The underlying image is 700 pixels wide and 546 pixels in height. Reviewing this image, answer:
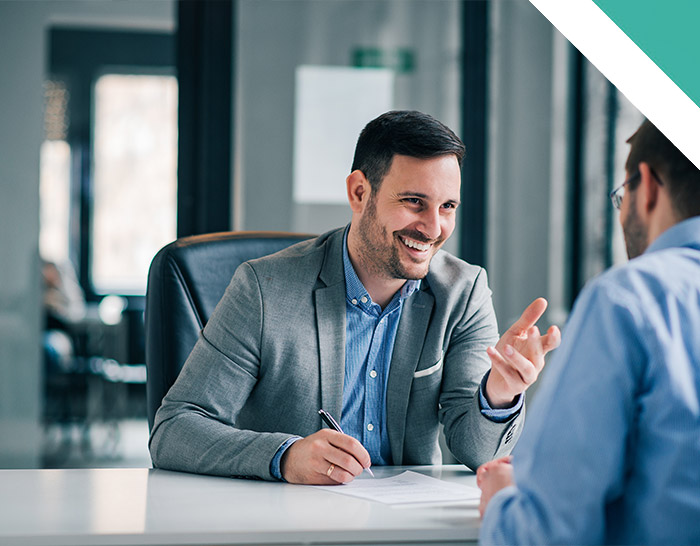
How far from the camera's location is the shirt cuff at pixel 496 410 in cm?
148

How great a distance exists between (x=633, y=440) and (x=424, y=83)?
263cm

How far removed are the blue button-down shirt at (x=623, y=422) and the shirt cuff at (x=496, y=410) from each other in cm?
61

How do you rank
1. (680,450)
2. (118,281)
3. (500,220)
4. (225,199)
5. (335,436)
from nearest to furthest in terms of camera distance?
(680,450) → (335,436) → (225,199) → (500,220) → (118,281)

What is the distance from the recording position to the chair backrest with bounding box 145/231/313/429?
1737mm

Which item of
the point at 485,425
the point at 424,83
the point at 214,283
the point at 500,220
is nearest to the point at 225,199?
the point at 424,83

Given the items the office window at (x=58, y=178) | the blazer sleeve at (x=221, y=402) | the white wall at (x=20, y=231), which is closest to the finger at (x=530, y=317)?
the blazer sleeve at (x=221, y=402)

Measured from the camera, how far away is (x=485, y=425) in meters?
1.50

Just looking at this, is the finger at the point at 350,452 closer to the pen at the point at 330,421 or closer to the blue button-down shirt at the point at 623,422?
the pen at the point at 330,421

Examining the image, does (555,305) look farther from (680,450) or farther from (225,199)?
(680,450)

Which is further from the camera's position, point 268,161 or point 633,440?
point 268,161

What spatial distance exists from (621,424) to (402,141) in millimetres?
945

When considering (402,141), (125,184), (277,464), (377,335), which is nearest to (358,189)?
(402,141)

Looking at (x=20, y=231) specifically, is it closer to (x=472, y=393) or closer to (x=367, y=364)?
(x=367, y=364)

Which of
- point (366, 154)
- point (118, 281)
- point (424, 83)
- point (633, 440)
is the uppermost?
point (424, 83)
